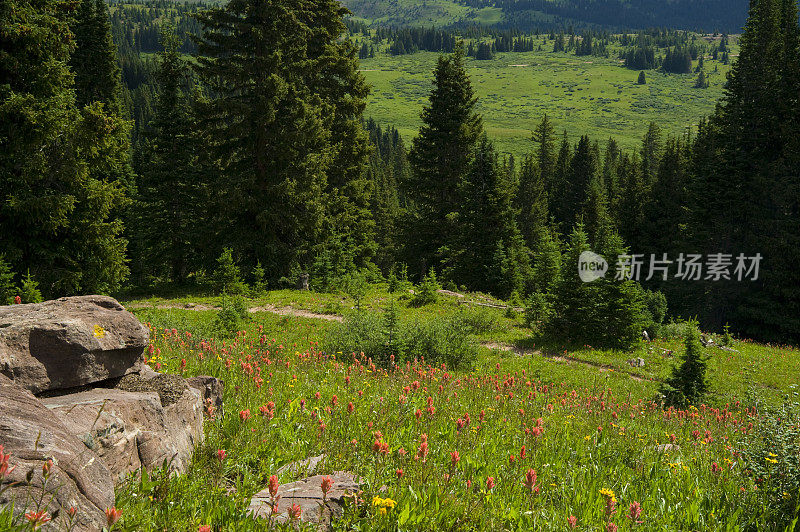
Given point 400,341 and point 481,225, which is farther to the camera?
point 481,225

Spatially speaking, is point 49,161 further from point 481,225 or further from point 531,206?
point 531,206

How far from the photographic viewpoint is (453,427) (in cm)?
582

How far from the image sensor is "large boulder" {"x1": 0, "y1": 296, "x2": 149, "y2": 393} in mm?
3991

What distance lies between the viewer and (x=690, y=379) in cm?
1249

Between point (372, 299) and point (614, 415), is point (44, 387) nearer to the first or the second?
point (614, 415)

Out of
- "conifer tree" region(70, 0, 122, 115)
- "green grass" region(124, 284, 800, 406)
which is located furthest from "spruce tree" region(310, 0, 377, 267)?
"conifer tree" region(70, 0, 122, 115)

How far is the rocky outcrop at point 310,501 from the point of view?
11.3 feet

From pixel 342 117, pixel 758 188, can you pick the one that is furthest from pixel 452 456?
pixel 758 188

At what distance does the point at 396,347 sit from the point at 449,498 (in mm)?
8227

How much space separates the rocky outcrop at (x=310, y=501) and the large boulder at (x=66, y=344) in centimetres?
198

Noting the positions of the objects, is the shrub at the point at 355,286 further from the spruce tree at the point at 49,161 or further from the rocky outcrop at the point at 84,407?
the rocky outcrop at the point at 84,407

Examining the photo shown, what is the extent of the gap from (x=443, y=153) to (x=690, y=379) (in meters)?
26.0

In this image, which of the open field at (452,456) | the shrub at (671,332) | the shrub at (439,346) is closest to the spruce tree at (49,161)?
the open field at (452,456)

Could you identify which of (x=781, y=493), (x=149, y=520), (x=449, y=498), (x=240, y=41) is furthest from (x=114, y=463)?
(x=240, y=41)
